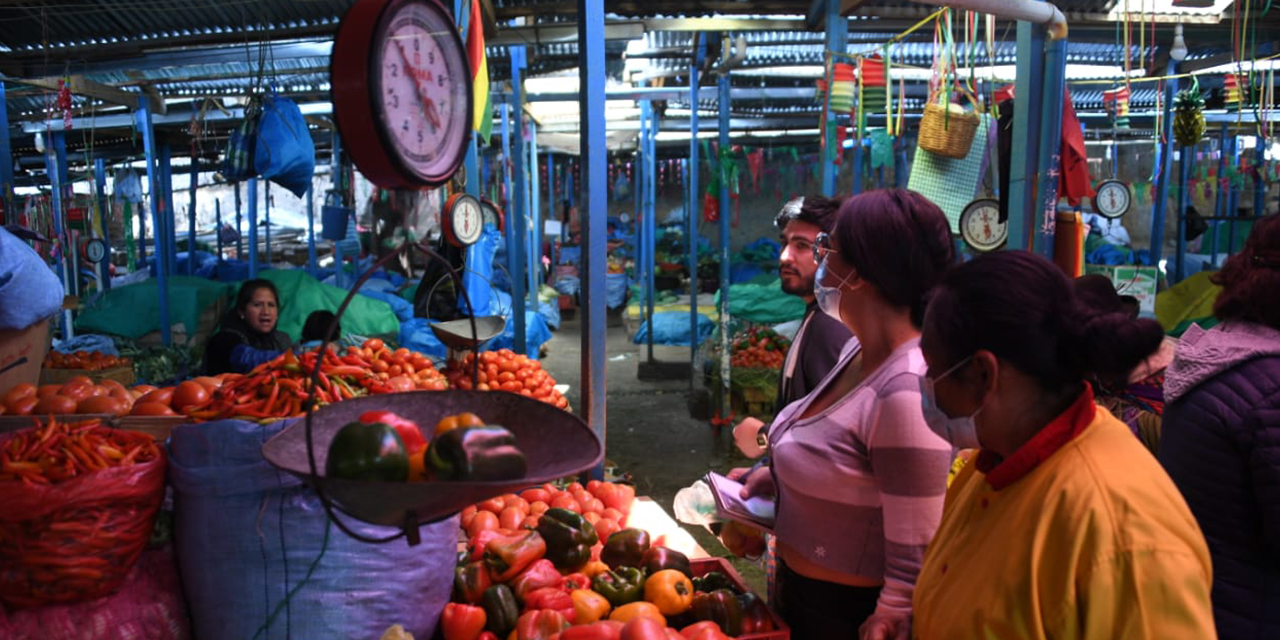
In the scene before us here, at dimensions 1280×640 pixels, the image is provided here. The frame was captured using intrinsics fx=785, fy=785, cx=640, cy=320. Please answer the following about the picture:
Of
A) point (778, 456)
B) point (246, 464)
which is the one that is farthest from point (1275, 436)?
point (246, 464)

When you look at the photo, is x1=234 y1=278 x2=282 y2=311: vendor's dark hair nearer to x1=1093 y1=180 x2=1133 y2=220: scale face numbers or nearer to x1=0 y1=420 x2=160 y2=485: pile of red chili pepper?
x1=0 y1=420 x2=160 y2=485: pile of red chili pepper

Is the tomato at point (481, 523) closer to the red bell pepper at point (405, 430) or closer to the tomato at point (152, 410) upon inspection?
the tomato at point (152, 410)

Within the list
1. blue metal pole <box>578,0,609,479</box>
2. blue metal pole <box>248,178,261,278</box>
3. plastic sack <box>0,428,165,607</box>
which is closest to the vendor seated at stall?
blue metal pole <box>578,0,609,479</box>

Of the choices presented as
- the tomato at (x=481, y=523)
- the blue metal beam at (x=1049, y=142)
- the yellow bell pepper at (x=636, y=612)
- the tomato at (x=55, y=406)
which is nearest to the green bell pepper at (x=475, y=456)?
the yellow bell pepper at (x=636, y=612)

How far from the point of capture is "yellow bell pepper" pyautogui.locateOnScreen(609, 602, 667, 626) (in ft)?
6.77

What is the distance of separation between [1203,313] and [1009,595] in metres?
5.62

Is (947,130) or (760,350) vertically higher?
(947,130)

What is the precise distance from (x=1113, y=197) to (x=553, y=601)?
6743 mm

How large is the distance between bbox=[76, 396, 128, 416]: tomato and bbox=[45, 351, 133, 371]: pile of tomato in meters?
5.33

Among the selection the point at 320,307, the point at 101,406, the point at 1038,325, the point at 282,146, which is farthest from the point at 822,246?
the point at 320,307

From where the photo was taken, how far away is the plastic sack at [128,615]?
1.94m

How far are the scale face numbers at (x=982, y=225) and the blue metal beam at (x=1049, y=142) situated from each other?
37.7 inches

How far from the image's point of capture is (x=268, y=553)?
1.96 meters

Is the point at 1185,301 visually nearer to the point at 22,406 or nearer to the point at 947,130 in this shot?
the point at 947,130
